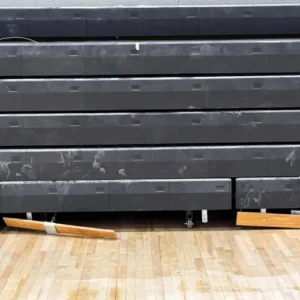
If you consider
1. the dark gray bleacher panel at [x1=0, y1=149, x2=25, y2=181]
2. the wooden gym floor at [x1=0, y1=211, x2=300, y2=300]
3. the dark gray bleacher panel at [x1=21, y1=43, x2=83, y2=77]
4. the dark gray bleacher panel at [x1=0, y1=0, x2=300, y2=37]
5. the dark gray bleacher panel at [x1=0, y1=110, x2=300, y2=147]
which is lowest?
the wooden gym floor at [x1=0, y1=211, x2=300, y2=300]

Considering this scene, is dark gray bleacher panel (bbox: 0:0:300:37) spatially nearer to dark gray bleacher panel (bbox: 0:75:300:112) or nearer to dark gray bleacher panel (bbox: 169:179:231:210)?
dark gray bleacher panel (bbox: 0:75:300:112)

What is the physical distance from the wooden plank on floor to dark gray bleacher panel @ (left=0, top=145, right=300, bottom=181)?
12.0 inches

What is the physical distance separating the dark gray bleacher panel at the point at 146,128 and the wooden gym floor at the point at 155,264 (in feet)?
2.07

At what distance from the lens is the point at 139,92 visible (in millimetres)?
4102

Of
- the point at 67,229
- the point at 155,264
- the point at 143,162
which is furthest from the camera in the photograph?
the point at 143,162

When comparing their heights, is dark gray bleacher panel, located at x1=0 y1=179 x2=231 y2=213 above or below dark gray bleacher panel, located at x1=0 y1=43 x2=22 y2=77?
below

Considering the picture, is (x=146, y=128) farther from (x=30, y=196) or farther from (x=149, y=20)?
(x=30, y=196)

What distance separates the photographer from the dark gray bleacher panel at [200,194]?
4.13 metres

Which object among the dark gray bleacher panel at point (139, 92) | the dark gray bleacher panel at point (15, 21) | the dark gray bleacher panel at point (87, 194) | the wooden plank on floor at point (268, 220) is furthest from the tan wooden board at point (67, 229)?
the dark gray bleacher panel at point (15, 21)

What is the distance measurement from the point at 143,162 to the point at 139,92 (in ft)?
1.59

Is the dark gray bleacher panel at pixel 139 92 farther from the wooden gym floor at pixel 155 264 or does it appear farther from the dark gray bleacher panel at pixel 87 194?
the wooden gym floor at pixel 155 264

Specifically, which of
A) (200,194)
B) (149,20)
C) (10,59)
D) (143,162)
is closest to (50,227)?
(143,162)

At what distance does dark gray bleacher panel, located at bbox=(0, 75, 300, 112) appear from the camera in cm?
410

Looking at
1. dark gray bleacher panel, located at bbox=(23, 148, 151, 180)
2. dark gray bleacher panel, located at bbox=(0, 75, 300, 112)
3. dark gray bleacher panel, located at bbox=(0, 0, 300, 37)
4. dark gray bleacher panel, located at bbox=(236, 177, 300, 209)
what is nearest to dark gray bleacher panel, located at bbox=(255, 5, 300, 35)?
dark gray bleacher panel, located at bbox=(0, 0, 300, 37)
